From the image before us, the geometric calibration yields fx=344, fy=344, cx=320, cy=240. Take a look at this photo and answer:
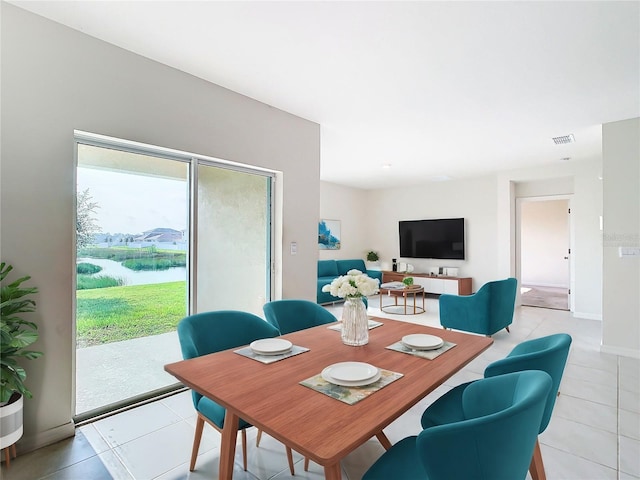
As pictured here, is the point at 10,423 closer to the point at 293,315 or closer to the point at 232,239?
the point at 293,315

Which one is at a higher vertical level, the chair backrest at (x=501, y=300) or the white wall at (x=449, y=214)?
the white wall at (x=449, y=214)

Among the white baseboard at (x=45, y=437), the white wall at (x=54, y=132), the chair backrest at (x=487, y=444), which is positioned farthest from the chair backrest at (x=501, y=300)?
the white baseboard at (x=45, y=437)

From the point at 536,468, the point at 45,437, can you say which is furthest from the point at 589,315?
the point at 45,437

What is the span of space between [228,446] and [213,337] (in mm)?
738

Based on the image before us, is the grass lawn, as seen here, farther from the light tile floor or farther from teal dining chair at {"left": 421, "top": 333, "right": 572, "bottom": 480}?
teal dining chair at {"left": 421, "top": 333, "right": 572, "bottom": 480}

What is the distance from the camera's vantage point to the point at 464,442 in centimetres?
93

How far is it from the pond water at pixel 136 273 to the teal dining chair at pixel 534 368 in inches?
90.7

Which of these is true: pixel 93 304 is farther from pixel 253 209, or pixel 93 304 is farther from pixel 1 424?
pixel 253 209

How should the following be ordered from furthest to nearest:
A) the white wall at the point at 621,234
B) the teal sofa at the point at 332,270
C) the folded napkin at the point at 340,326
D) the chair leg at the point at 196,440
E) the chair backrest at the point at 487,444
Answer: the teal sofa at the point at 332,270 < the white wall at the point at 621,234 < the folded napkin at the point at 340,326 < the chair leg at the point at 196,440 < the chair backrest at the point at 487,444

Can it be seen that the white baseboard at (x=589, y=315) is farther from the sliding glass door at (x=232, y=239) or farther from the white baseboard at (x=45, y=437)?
the white baseboard at (x=45, y=437)

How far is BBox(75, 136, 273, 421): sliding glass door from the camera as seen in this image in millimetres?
2555

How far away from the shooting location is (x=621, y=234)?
3881 mm

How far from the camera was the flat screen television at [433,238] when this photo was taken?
7383mm

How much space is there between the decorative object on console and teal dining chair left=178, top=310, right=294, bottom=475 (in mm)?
5225
